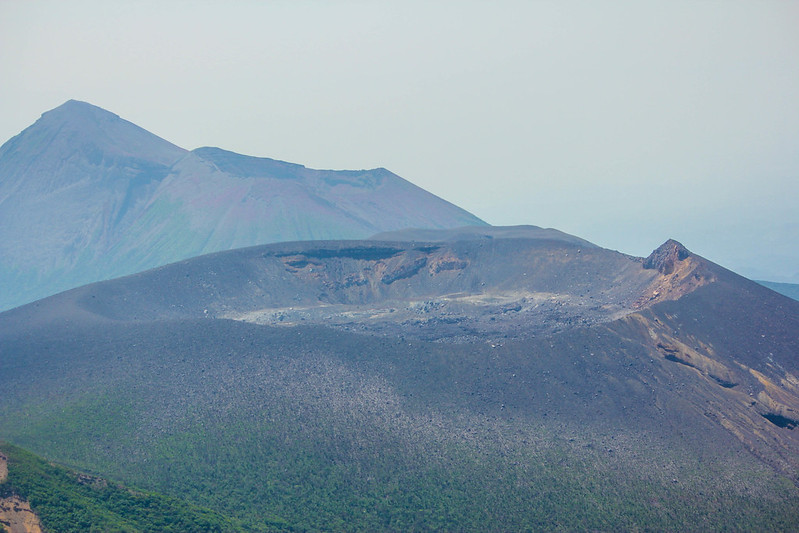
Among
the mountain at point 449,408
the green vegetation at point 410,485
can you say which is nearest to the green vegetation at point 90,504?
the green vegetation at point 410,485

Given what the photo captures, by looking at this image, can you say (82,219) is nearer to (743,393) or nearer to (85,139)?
(85,139)

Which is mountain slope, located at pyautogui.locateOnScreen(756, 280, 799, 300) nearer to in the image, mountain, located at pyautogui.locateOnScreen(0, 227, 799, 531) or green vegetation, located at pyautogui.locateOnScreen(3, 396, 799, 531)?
mountain, located at pyautogui.locateOnScreen(0, 227, 799, 531)

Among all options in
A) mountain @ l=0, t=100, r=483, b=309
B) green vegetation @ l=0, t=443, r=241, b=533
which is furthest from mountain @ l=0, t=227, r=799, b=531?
mountain @ l=0, t=100, r=483, b=309

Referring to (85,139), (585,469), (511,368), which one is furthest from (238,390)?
(85,139)

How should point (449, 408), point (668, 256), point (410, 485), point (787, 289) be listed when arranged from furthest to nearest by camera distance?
point (787, 289) → point (668, 256) → point (449, 408) → point (410, 485)

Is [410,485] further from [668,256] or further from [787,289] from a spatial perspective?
[787,289]

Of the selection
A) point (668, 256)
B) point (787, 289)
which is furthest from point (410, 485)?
point (787, 289)

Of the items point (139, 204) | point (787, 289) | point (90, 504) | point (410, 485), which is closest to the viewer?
point (90, 504)
